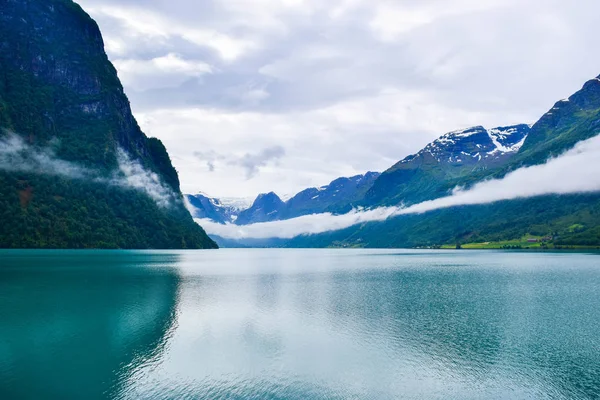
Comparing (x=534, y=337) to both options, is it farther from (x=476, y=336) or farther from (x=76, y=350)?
(x=76, y=350)

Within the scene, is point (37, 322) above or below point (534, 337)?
above

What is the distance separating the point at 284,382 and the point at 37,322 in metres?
41.3

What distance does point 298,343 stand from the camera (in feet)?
167

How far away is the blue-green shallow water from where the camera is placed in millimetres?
36531

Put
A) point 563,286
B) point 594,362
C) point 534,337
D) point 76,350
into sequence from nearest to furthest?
point 594,362 → point 76,350 → point 534,337 → point 563,286

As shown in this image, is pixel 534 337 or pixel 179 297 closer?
pixel 534 337

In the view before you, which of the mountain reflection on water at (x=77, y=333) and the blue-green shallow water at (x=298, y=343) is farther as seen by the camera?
the mountain reflection on water at (x=77, y=333)

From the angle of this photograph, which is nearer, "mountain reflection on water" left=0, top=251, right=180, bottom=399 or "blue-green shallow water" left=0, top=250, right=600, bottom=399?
"blue-green shallow water" left=0, top=250, right=600, bottom=399

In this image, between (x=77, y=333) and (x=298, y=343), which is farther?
(x=77, y=333)

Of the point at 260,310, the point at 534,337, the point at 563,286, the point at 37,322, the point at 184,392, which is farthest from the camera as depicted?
the point at 563,286

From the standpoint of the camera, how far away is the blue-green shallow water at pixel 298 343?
3653 centimetres

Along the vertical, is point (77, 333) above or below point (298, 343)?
above

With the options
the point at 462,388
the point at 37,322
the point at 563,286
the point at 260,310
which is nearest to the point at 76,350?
the point at 37,322

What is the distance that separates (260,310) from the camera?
7300 cm
